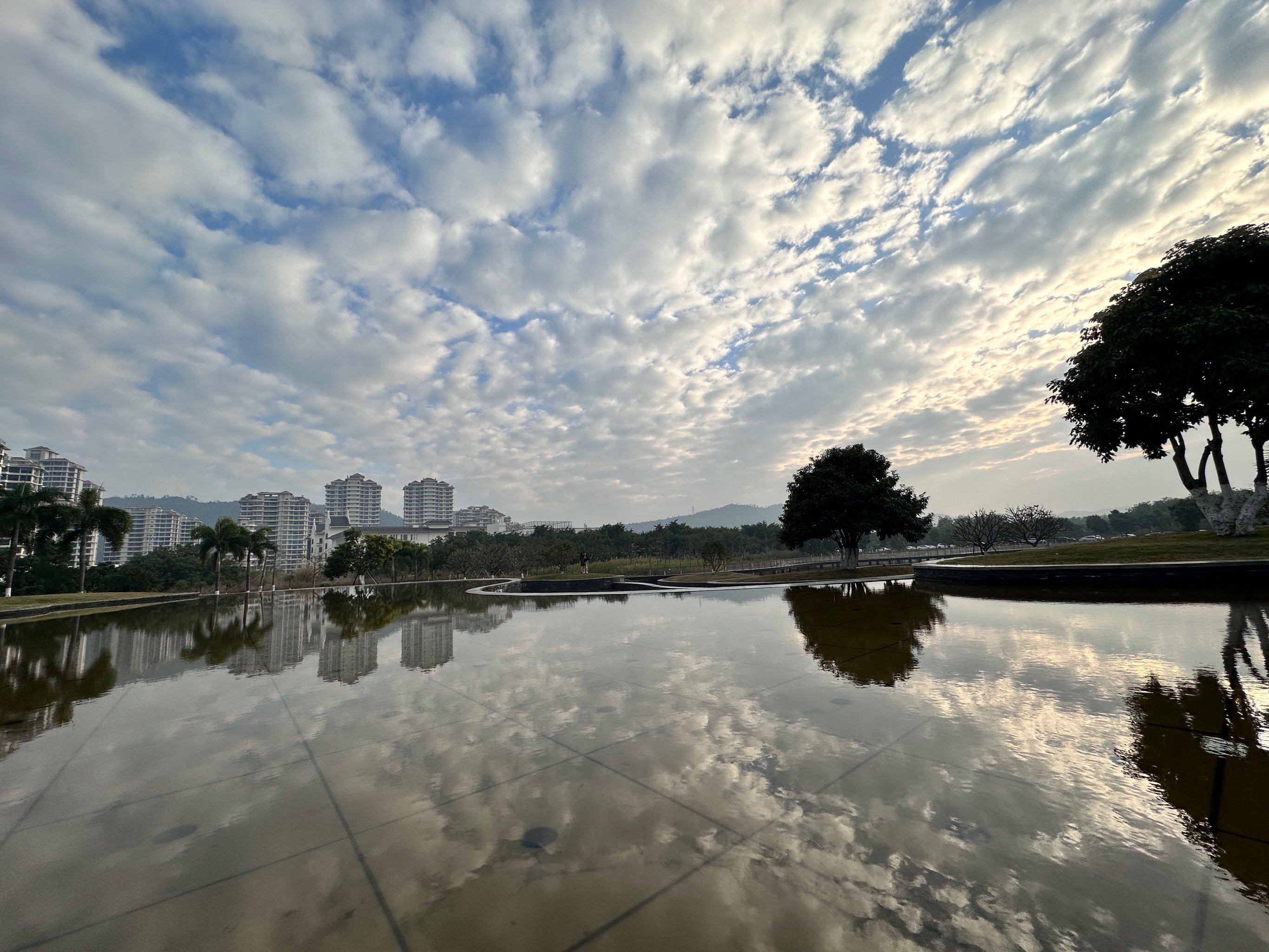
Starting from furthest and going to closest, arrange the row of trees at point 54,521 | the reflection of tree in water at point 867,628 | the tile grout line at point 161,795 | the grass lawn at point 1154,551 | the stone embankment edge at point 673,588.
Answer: the row of trees at point 54,521 < the stone embankment edge at point 673,588 < the grass lawn at point 1154,551 < the reflection of tree in water at point 867,628 < the tile grout line at point 161,795

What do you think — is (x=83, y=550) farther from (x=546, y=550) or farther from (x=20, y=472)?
(x=20, y=472)

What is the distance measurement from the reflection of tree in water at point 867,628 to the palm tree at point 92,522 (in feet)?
153

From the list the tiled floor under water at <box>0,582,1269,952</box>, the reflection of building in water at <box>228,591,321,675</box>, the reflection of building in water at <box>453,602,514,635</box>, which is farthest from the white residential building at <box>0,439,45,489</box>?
the tiled floor under water at <box>0,582,1269,952</box>

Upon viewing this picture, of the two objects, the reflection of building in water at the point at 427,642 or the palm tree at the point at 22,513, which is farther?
the palm tree at the point at 22,513

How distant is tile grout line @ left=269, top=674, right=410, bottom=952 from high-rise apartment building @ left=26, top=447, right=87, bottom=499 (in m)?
227

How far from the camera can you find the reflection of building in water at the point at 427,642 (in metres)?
9.07

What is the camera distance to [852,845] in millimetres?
2994

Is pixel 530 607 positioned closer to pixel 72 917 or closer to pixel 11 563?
pixel 72 917

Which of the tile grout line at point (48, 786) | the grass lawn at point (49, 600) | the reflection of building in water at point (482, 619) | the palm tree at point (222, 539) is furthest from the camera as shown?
the palm tree at point (222, 539)

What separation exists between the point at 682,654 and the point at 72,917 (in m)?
7.04

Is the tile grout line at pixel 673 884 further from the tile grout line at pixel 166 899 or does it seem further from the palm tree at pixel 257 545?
the palm tree at pixel 257 545

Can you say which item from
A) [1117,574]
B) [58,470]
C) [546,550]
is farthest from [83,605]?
[58,470]

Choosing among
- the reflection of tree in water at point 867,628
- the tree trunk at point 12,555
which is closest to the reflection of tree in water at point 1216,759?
the reflection of tree in water at point 867,628

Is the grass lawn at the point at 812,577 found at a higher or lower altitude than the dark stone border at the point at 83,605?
lower
